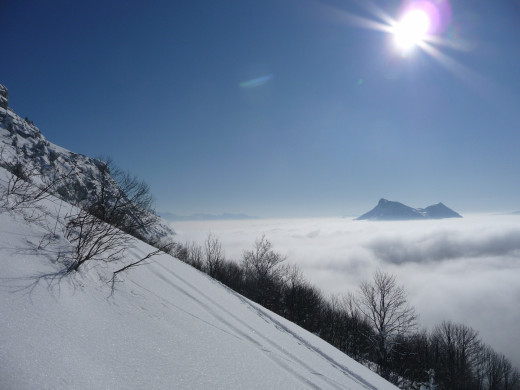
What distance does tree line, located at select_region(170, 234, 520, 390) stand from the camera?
74.4 feet

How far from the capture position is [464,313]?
394ft

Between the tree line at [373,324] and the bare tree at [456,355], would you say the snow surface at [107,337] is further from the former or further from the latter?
the bare tree at [456,355]

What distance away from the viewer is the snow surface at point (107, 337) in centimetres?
144

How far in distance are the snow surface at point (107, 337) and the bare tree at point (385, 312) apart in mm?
22457

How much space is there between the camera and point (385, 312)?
22.3m

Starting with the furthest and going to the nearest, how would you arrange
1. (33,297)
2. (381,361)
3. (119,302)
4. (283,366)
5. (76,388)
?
(381,361) < (283,366) < (119,302) < (33,297) < (76,388)

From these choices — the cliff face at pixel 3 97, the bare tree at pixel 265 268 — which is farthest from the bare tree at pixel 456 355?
the cliff face at pixel 3 97

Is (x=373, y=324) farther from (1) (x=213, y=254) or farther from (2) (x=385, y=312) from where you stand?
(1) (x=213, y=254)

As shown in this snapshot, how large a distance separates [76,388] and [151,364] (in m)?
0.64

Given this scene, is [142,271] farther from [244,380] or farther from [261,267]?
[261,267]

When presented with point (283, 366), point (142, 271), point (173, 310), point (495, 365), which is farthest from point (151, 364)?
point (495, 365)

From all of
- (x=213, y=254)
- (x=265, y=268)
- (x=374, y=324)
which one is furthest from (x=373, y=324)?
(x=213, y=254)

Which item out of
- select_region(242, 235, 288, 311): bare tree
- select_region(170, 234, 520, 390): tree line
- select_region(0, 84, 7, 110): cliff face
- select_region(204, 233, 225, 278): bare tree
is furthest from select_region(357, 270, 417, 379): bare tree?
select_region(0, 84, 7, 110): cliff face

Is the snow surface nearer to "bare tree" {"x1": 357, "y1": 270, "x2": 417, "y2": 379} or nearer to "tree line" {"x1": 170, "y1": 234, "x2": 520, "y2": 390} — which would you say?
"bare tree" {"x1": 357, "y1": 270, "x2": 417, "y2": 379}
